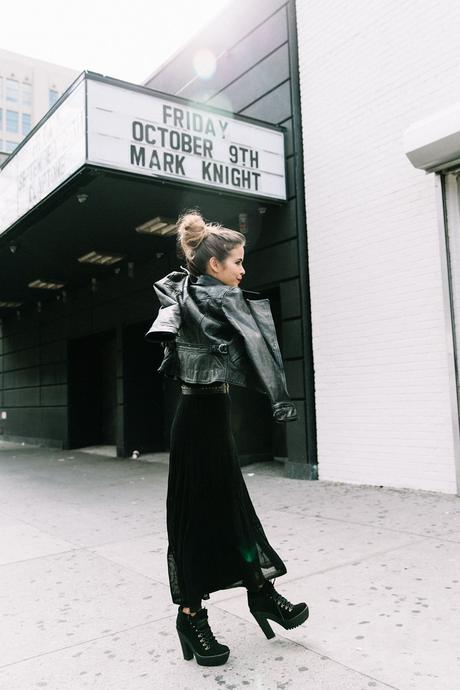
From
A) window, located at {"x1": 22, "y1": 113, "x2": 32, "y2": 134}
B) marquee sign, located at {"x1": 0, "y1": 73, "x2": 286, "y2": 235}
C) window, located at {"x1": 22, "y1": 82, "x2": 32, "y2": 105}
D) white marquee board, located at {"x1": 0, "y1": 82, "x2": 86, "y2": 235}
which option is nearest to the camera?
marquee sign, located at {"x1": 0, "y1": 73, "x2": 286, "y2": 235}

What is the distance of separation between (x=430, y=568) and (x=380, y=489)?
304cm

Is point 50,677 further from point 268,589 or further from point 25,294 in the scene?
point 25,294

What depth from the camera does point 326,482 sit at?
296 inches

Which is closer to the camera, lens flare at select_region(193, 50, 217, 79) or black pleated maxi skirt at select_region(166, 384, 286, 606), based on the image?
black pleated maxi skirt at select_region(166, 384, 286, 606)

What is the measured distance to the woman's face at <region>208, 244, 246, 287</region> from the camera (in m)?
2.77

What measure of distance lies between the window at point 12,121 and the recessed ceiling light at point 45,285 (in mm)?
67106

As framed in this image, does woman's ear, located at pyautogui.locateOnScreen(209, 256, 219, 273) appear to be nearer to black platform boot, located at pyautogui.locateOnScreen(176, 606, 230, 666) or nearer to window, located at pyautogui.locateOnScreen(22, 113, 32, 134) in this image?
black platform boot, located at pyautogui.locateOnScreen(176, 606, 230, 666)

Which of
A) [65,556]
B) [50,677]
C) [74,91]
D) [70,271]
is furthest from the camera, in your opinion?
[70,271]

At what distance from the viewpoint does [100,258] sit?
11.7m

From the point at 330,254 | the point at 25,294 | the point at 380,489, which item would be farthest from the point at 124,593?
the point at 25,294

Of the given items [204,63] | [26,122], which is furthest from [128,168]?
[26,122]

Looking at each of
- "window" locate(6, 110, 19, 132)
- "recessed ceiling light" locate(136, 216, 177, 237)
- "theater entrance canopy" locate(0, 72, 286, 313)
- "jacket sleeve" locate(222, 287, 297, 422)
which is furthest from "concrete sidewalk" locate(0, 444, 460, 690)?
"window" locate(6, 110, 19, 132)

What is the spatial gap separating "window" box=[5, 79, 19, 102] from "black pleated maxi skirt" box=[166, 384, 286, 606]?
81.2m

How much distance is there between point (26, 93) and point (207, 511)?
8306cm
